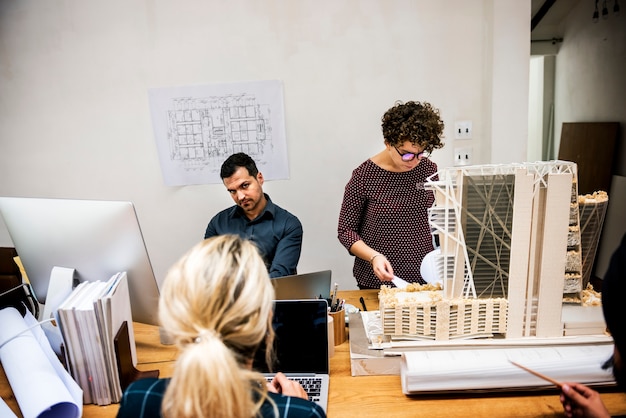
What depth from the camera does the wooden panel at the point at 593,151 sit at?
381 centimetres

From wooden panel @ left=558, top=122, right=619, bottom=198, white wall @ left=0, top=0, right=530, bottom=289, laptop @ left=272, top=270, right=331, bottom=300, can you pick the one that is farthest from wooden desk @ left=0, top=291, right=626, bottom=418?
wooden panel @ left=558, top=122, right=619, bottom=198

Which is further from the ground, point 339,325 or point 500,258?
point 500,258

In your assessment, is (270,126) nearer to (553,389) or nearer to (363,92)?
(363,92)

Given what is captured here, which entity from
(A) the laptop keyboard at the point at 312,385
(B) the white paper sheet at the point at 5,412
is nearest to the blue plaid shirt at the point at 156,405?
(A) the laptop keyboard at the point at 312,385

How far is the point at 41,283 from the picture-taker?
1.59 metres

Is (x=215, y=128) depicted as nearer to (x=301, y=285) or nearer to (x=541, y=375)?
(x=301, y=285)

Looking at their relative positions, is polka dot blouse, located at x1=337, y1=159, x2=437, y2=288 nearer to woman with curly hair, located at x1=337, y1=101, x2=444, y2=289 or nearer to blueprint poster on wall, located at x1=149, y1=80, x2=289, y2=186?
woman with curly hair, located at x1=337, y1=101, x2=444, y2=289

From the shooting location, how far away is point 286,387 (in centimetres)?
118

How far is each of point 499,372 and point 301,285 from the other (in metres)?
0.62

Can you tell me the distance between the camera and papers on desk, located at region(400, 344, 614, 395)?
120 centimetres

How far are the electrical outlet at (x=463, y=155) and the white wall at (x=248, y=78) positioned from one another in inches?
2.1

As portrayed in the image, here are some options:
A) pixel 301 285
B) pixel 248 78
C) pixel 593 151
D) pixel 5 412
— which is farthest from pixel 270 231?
pixel 593 151

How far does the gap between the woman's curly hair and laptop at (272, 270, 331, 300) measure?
0.78 meters

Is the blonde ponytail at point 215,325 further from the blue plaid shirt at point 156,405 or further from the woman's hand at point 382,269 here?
the woman's hand at point 382,269
